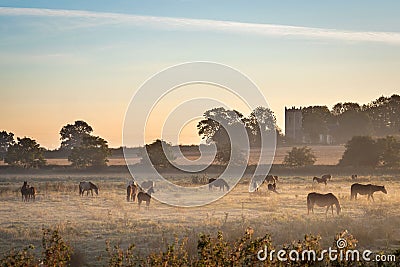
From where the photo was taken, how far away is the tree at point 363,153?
59062 millimetres

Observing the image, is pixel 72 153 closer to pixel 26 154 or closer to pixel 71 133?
pixel 26 154

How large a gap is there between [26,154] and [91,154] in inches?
407

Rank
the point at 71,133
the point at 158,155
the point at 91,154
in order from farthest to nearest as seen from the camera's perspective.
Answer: the point at 71,133, the point at 91,154, the point at 158,155

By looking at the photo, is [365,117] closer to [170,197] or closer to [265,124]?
[265,124]

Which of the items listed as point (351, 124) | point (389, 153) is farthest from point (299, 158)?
point (351, 124)

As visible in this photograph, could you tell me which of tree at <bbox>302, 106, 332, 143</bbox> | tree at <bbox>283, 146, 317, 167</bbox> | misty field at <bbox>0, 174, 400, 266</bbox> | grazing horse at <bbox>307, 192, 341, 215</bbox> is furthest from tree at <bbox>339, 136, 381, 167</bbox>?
tree at <bbox>302, 106, 332, 143</bbox>

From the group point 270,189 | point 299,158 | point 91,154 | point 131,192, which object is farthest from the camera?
point 91,154

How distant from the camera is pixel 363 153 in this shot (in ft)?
195

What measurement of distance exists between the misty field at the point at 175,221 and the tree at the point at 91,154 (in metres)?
39.4

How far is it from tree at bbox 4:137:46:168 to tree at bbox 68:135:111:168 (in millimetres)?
6384

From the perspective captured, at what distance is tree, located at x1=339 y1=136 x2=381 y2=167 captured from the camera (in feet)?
194

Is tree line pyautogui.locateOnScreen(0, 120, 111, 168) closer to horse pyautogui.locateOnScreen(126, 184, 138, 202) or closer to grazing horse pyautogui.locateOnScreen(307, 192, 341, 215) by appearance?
horse pyautogui.locateOnScreen(126, 184, 138, 202)

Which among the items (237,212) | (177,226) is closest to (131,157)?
(237,212)

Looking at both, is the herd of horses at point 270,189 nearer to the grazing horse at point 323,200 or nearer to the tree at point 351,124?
the grazing horse at point 323,200
